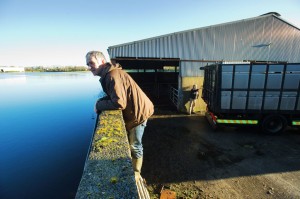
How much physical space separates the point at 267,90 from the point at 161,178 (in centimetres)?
598

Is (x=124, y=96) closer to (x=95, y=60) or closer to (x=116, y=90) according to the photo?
(x=116, y=90)

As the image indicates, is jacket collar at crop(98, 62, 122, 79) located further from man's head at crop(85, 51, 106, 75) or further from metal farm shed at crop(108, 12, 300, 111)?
metal farm shed at crop(108, 12, 300, 111)

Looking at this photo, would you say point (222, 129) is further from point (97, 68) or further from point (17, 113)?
point (17, 113)

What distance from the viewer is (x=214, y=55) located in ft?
39.8

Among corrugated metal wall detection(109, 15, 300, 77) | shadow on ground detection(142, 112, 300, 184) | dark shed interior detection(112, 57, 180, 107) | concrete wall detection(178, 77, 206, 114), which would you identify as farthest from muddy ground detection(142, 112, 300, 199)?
dark shed interior detection(112, 57, 180, 107)

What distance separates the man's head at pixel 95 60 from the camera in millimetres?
2625

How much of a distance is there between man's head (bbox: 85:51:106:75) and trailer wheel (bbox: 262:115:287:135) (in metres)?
8.12

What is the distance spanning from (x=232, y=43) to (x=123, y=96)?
11757 mm

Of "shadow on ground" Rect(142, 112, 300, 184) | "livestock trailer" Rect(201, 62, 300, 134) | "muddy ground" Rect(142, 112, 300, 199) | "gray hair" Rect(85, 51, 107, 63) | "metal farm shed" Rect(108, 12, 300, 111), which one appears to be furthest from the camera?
"metal farm shed" Rect(108, 12, 300, 111)

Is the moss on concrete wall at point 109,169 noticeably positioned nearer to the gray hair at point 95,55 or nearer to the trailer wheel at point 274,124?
the gray hair at point 95,55

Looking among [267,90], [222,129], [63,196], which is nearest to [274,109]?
[267,90]

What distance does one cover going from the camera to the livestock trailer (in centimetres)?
755

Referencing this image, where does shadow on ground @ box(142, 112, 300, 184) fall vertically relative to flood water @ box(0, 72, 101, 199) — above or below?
above

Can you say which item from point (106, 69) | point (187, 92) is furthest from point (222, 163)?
point (187, 92)
